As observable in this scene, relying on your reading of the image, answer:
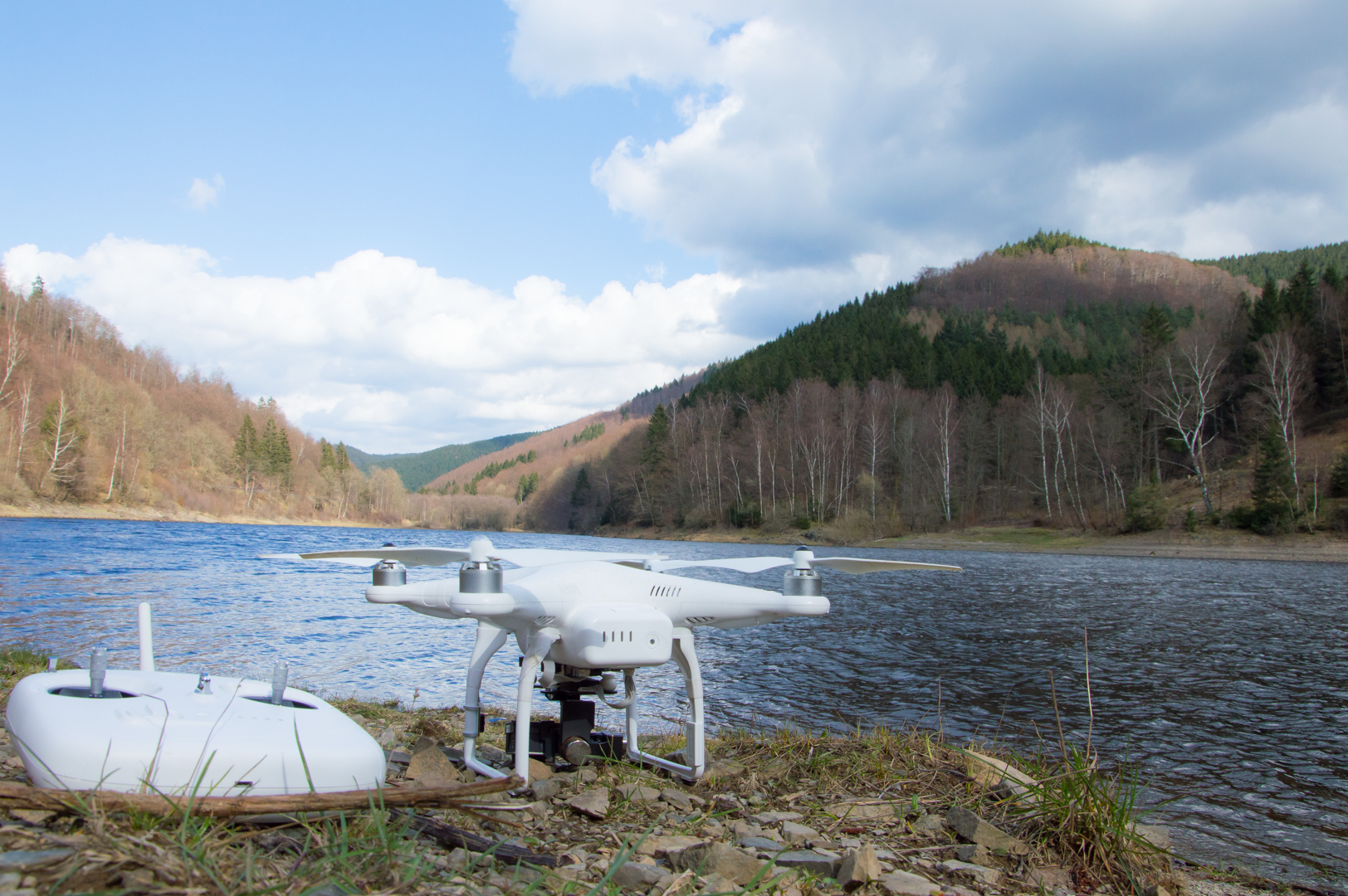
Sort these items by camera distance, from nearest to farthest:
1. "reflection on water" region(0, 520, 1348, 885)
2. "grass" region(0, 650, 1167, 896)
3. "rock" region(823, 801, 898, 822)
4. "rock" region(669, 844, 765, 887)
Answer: "grass" region(0, 650, 1167, 896)
"rock" region(669, 844, 765, 887)
"rock" region(823, 801, 898, 822)
"reflection on water" region(0, 520, 1348, 885)

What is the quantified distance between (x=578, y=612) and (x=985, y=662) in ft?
37.8

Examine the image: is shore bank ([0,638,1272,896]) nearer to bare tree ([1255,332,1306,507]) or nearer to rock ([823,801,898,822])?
rock ([823,801,898,822])

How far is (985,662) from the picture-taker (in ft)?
45.0

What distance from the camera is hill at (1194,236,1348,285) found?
361 ft

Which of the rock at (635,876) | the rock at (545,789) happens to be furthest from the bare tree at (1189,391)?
the rock at (635,876)

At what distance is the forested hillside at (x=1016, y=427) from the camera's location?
170ft

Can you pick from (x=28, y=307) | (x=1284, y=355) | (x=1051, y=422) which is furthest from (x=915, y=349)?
(x=28, y=307)

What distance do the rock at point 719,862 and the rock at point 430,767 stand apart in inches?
76.9

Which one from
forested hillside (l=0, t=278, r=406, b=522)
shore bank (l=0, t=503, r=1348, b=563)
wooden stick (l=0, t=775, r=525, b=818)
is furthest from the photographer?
forested hillside (l=0, t=278, r=406, b=522)

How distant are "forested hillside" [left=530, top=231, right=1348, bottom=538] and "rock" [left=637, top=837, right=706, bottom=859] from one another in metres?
50.1

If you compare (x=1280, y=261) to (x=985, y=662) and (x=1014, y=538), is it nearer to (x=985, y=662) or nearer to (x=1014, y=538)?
(x=1014, y=538)

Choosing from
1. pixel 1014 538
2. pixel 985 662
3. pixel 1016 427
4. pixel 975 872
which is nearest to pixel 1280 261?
pixel 1016 427

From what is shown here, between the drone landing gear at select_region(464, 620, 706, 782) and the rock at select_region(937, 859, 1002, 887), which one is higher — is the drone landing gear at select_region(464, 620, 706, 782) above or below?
above

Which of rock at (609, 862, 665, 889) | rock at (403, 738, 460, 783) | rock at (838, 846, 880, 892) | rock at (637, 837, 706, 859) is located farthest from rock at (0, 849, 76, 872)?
rock at (838, 846, 880, 892)
